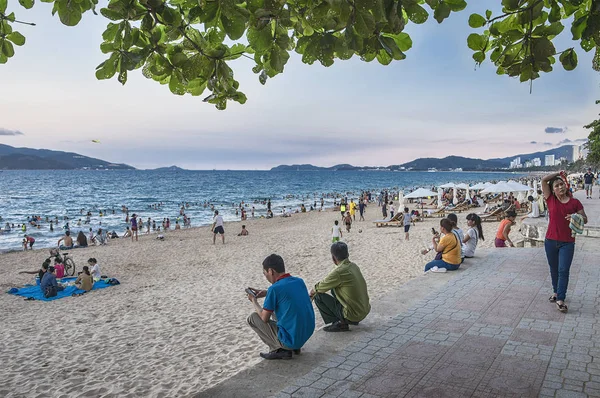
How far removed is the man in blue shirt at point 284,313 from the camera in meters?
4.05

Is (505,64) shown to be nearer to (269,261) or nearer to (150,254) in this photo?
(269,261)

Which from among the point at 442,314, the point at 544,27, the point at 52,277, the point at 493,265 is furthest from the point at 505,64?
the point at 52,277

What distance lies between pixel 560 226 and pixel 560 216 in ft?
0.43

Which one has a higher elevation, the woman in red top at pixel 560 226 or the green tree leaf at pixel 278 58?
the green tree leaf at pixel 278 58

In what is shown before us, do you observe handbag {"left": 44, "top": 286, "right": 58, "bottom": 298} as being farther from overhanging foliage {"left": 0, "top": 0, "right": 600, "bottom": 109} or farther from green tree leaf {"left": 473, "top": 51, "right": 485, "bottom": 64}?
green tree leaf {"left": 473, "top": 51, "right": 485, "bottom": 64}

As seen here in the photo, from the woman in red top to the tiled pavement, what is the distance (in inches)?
20.6

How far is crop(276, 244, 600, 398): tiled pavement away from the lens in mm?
3459

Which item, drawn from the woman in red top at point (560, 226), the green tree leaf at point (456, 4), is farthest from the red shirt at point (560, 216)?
the green tree leaf at point (456, 4)

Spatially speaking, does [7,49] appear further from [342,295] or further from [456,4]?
[342,295]

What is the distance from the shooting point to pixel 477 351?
167 inches

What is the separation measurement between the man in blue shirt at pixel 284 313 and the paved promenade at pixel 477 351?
38 centimetres

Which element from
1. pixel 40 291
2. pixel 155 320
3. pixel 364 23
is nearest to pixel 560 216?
pixel 364 23

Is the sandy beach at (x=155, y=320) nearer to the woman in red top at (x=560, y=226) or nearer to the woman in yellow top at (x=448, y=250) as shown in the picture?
the woman in yellow top at (x=448, y=250)

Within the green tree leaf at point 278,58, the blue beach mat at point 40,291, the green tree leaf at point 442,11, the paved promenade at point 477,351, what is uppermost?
the green tree leaf at point 442,11
